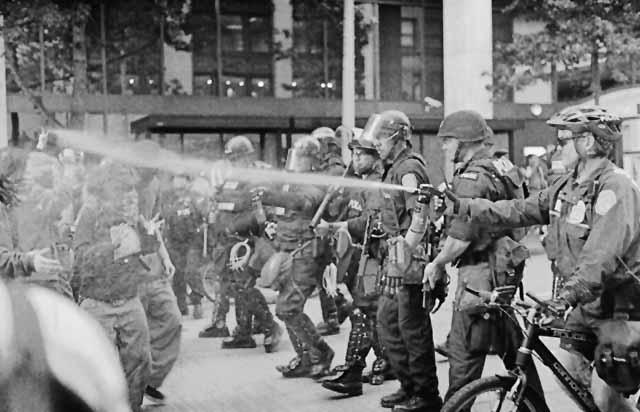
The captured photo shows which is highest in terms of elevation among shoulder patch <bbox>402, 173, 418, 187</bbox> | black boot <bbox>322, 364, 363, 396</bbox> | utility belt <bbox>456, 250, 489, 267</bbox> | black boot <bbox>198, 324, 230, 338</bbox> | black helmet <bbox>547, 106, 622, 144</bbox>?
black helmet <bbox>547, 106, 622, 144</bbox>

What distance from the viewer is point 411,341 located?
5977mm

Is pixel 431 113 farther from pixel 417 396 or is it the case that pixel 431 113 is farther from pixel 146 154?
pixel 417 396

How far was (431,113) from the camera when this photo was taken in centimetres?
2448

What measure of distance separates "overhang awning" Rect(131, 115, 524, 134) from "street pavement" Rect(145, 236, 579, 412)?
11.1 meters

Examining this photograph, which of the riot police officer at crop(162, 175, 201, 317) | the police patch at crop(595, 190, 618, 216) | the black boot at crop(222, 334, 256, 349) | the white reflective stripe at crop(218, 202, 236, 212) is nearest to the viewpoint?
the police patch at crop(595, 190, 618, 216)

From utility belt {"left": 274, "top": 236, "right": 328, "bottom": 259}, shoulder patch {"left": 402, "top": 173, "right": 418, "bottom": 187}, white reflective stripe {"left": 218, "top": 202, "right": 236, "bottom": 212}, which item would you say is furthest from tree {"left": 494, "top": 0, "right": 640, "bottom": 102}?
shoulder patch {"left": 402, "top": 173, "right": 418, "bottom": 187}

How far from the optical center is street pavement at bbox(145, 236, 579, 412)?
21.4ft

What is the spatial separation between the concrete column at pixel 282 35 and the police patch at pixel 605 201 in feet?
65.1

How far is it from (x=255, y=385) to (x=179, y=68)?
17.0 meters

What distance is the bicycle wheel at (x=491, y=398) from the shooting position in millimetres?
4508

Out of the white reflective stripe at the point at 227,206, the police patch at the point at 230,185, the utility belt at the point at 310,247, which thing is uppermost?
the police patch at the point at 230,185

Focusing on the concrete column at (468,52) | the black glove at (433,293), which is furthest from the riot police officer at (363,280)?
the concrete column at (468,52)

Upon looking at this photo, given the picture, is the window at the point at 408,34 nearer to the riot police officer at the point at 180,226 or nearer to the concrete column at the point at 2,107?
the concrete column at the point at 2,107

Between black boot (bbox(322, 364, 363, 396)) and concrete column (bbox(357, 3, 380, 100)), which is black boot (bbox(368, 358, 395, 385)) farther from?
concrete column (bbox(357, 3, 380, 100))
